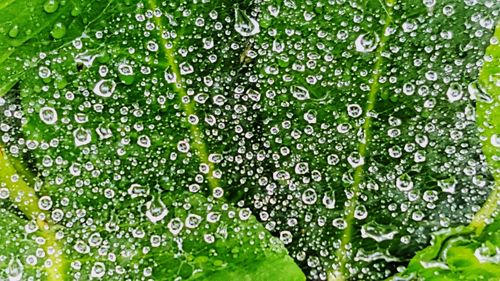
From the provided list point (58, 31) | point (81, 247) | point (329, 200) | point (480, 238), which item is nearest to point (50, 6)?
point (58, 31)

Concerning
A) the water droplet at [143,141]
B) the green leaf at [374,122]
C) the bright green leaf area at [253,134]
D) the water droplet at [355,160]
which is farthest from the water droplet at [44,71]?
the water droplet at [355,160]

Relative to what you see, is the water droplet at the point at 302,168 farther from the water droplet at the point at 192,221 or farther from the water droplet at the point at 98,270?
the water droplet at the point at 98,270

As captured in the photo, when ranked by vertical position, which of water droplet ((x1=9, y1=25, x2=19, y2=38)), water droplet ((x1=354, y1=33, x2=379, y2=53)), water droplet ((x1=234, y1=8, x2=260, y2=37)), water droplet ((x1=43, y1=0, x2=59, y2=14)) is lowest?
water droplet ((x1=354, y1=33, x2=379, y2=53))

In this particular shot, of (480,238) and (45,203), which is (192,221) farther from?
(480,238)

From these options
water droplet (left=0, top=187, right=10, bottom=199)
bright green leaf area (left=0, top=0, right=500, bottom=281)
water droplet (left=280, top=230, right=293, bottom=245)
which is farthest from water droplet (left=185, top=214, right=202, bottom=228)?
water droplet (left=0, top=187, right=10, bottom=199)

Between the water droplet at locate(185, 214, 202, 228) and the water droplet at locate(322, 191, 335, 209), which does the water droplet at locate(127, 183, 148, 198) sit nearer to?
the water droplet at locate(185, 214, 202, 228)

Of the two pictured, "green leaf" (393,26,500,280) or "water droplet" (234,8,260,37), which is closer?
"green leaf" (393,26,500,280)

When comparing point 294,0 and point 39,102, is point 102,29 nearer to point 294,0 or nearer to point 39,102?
point 39,102
